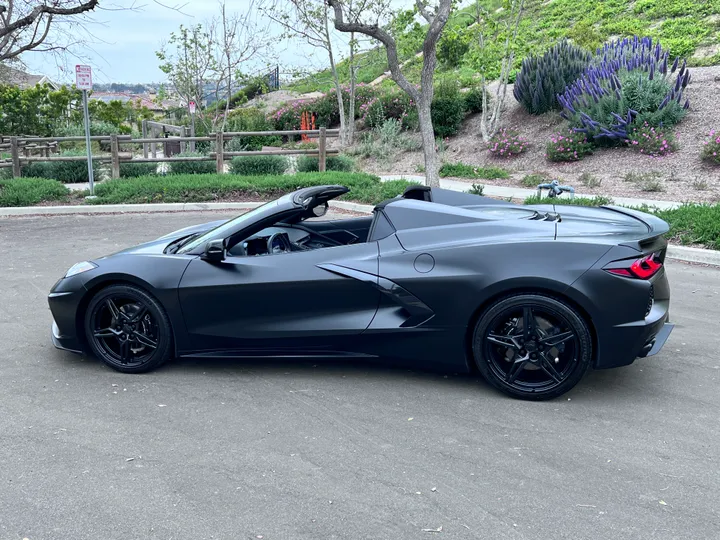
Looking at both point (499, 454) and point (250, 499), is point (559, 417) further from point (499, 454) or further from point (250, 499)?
point (250, 499)

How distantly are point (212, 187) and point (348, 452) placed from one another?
38.1ft

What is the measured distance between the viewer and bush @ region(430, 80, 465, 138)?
21609 millimetres

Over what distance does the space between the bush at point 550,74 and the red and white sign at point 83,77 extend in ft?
38.4

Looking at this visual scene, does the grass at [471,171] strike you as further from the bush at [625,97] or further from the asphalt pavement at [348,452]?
the asphalt pavement at [348,452]

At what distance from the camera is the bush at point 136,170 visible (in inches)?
703

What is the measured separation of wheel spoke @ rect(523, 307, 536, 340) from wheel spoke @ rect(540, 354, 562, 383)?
0.16 m

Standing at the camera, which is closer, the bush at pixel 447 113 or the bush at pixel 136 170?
the bush at pixel 136 170

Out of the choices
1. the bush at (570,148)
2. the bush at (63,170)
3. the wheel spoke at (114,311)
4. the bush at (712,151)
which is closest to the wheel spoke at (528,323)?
the wheel spoke at (114,311)

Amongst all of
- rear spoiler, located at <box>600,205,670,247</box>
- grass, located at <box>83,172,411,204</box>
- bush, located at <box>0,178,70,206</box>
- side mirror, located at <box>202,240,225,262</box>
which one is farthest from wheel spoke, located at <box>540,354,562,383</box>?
bush, located at <box>0,178,70,206</box>

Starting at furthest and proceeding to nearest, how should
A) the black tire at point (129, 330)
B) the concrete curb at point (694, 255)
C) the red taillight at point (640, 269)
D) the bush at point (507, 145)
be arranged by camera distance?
the bush at point (507, 145)
the concrete curb at point (694, 255)
the black tire at point (129, 330)
the red taillight at point (640, 269)

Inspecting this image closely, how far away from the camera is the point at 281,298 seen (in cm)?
490

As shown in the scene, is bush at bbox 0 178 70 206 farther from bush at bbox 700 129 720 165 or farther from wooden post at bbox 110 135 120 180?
bush at bbox 700 129 720 165

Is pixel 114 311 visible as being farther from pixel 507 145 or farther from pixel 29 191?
pixel 507 145

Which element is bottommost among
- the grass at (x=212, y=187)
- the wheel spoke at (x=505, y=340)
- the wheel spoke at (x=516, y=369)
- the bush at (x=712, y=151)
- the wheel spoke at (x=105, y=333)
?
the wheel spoke at (x=516, y=369)
